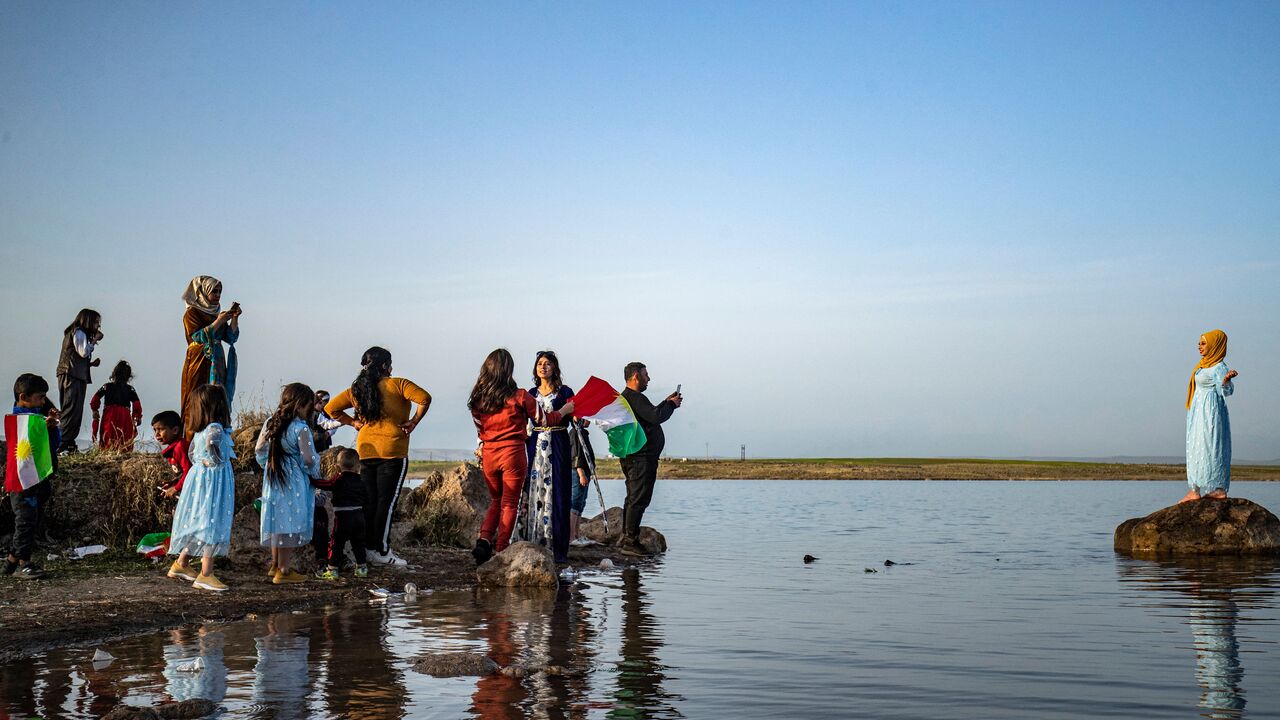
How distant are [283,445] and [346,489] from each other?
1.00 m

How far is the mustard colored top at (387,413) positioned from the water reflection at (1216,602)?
722cm

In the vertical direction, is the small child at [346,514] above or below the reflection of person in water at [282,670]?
above

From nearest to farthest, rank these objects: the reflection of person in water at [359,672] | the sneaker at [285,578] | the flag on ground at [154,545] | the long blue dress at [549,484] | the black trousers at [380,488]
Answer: the reflection of person in water at [359,672]
the sneaker at [285,578]
the black trousers at [380,488]
the flag on ground at [154,545]
the long blue dress at [549,484]

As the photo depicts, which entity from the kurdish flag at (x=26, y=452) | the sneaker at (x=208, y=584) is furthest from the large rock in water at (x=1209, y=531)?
the kurdish flag at (x=26, y=452)

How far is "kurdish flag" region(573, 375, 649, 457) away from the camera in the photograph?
13.2 metres

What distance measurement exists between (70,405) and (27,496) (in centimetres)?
391

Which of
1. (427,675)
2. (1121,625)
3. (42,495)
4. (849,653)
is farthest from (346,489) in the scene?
(1121,625)

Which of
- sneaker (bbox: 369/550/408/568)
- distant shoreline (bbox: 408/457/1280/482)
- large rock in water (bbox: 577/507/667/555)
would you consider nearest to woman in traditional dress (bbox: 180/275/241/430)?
sneaker (bbox: 369/550/408/568)

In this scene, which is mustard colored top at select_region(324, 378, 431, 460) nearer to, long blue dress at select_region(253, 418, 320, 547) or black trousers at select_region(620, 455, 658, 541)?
long blue dress at select_region(253, 418, 320, 547)

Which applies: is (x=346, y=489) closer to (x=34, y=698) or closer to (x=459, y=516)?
(x=459, y=516)

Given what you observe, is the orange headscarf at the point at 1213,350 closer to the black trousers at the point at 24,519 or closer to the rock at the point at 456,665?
the rock at the point at 456,665

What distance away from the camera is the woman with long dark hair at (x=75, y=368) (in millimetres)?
13047

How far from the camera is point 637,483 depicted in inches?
550

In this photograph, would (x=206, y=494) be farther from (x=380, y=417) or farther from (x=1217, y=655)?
(x=1217, y=655)
